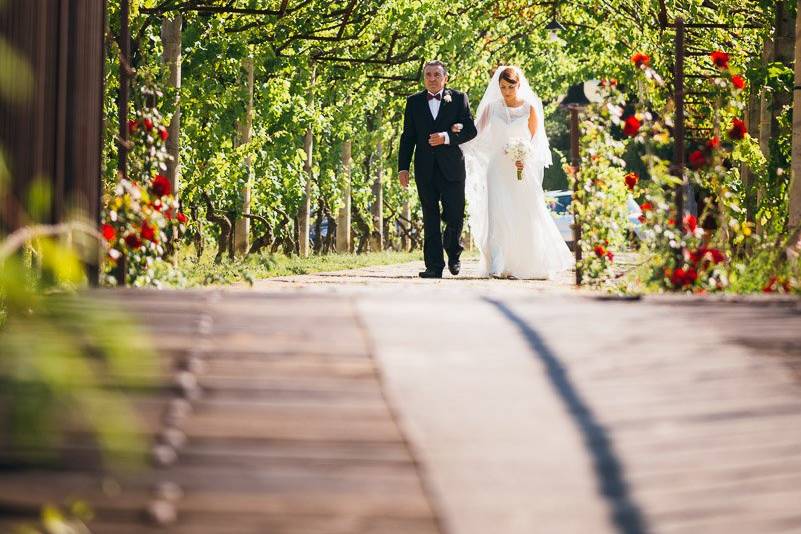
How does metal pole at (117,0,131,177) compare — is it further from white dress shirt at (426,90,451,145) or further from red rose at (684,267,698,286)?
white dress shirt at (426,90,451,145)

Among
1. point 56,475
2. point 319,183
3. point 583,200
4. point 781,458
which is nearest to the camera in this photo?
point 56,475

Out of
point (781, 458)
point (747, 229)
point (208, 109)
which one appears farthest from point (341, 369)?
point (208, 109)

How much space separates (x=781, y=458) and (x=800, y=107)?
714 cm

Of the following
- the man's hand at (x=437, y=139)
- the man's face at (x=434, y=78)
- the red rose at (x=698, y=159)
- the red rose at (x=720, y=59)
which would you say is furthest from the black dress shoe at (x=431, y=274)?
the red rose at (x=698, y=159)

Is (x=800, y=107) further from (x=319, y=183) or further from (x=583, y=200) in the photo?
(x=319, y=183)

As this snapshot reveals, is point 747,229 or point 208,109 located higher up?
point 208,109

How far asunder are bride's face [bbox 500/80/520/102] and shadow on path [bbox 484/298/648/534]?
10772 millimetres

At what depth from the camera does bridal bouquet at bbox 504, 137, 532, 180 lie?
15.6 meters

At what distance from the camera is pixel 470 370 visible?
438 cm

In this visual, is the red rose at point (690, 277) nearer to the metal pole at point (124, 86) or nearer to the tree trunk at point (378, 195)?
the metal pole at point (124, 86)

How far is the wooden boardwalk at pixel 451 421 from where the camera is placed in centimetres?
371

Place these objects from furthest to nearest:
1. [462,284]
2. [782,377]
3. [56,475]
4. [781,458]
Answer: [462,284] → [782,377] → [781,458] → [56,475]

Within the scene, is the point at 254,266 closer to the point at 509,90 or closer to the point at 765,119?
the point at 509,90

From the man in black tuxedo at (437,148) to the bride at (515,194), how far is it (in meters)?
0.54
